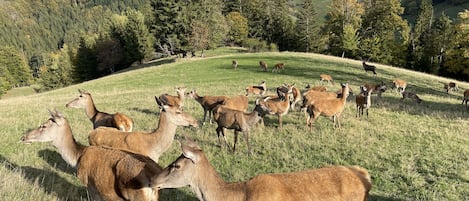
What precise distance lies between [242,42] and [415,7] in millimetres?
74243

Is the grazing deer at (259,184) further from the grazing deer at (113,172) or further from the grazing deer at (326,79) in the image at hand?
the grazing deer at (326,79)

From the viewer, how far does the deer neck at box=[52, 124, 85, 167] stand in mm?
7281

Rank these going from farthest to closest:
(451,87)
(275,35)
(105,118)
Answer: (275,35) → (451,87) → (105,118)

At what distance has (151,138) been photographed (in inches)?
335

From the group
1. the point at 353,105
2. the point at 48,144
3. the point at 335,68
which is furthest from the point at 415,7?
the point at 48,144

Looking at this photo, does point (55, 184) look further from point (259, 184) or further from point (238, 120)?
point (238, 120)

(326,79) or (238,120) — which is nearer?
(238,120)

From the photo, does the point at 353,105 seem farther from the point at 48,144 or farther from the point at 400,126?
the point at 48,144

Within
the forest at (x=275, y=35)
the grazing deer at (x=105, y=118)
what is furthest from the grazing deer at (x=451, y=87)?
the grazing deer at (x=105, y=118)

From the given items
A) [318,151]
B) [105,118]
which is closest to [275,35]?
[318,151]

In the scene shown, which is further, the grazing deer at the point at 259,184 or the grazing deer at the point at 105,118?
the grazing deer at the point at 105,118

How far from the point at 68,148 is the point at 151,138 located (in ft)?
5.99

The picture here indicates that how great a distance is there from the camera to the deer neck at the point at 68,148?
7281mm

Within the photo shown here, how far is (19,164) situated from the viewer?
9.32 meters
